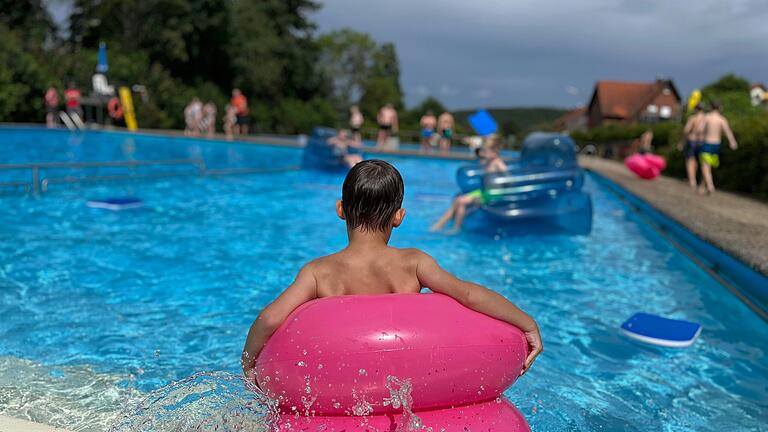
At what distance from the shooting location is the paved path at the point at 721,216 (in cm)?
593

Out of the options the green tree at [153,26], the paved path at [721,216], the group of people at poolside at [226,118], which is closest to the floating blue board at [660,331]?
the paved path at [721,216]

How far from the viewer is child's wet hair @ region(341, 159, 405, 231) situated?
6.61 ft

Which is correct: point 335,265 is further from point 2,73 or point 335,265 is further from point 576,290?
point 2,73

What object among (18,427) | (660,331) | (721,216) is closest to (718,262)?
(721,216)

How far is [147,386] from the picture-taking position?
11.2 feet

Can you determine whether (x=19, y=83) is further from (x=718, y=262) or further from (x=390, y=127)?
(x=718, y=262)

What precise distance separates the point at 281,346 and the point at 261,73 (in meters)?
36.9

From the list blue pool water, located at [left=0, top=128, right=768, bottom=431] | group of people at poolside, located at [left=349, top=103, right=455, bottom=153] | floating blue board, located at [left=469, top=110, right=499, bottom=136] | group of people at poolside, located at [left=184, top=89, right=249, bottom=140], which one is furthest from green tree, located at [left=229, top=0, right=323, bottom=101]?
floating blue board, located at [left=469, top=110, right=499, bottom=136]

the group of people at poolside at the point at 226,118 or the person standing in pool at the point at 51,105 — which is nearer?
the group of people at poolside at the point at 226,118

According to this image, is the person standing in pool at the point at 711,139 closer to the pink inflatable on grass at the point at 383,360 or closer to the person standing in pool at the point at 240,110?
the pink inflatable on grass at the point at 383,360

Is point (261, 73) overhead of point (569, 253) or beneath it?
overhead

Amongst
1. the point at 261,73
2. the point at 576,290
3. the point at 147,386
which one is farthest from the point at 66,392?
the point at 261,73

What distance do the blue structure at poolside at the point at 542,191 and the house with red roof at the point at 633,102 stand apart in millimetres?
58741

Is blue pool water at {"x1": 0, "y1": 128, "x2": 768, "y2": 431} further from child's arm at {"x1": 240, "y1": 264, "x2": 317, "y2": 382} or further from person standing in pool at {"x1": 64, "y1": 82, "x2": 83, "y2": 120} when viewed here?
A: person standing in pool at {"x1": 64, "y1": 82, "x2": 83, "y2": 120}
